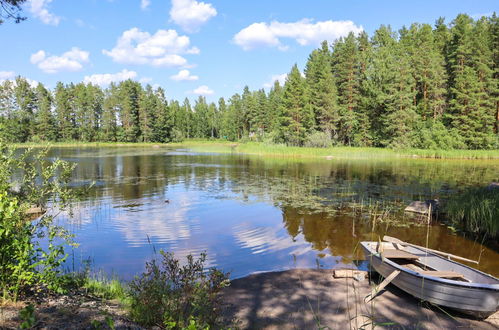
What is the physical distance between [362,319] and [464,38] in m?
62.0

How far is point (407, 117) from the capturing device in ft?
172

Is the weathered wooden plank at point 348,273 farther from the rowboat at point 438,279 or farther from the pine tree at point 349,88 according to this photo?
the pine tree at point 349,88

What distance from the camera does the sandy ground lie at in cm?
622

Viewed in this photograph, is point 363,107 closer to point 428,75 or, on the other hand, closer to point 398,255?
point 428,75

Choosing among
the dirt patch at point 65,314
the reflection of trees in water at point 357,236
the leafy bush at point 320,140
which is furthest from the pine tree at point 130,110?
the dirt patch at point 65,314

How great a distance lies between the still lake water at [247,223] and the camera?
10234 millimetres

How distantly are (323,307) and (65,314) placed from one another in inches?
192

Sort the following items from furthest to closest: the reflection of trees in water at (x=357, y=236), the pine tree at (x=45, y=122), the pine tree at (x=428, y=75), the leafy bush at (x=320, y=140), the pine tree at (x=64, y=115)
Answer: the pine tree at (x=64, y=115), the pine tree at (x=45, y=122), the leafy bush at (x=320, y=140), the pine tree at (x=428, y=75), the reflection of trees in water at (x=357, y=236)

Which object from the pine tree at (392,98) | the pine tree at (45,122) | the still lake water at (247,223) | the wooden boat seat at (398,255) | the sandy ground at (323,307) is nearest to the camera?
the sandy ground at (323,307)

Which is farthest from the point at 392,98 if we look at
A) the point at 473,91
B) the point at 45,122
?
the point at 45,122

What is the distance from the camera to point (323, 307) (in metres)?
6.86

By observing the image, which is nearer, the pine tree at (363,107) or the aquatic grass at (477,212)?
the aquatic grass at (477,212)

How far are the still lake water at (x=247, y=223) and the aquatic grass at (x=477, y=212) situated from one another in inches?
30.4

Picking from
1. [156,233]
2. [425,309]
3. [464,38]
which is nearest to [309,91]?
[464,38]
